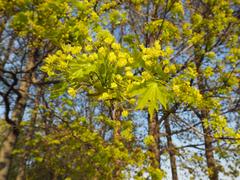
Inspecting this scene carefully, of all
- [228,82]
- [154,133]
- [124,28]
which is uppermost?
[124,28]

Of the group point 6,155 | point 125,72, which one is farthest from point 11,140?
point 125,72

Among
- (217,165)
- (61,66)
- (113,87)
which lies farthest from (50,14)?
(217,165)

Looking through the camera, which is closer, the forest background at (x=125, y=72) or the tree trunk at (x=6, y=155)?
the forest background at (x=125, y=72)

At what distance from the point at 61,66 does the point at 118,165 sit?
14.3ft

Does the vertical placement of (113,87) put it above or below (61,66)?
below

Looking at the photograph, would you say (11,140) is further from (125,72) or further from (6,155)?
(125,72)

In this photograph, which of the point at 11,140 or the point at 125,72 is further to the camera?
the point at 11,140

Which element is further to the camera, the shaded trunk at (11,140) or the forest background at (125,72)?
the shaded trunk at (11,140)

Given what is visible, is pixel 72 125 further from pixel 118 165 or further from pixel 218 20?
pixel 218 20

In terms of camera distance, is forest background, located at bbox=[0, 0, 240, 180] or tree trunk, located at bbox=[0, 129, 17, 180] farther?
tree trunk, located at bbox=[0, 129, 17, 180]

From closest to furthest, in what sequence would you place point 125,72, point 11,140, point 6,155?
point 125,72 < point 6,155 < point 11,140

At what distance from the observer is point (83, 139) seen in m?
7.38

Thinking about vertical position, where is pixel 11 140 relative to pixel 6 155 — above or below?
above

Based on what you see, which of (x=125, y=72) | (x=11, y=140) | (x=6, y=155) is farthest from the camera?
(x=11, y=140)
